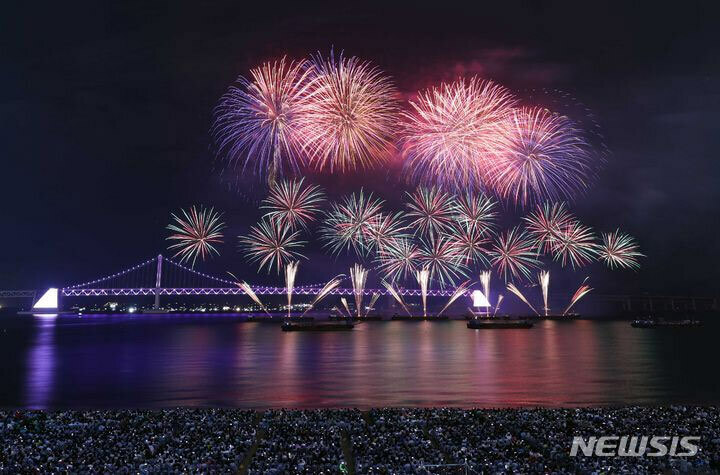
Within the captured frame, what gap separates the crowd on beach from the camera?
17.3 m

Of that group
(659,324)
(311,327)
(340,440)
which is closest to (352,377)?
(340,440)

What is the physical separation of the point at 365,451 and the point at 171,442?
5.95m

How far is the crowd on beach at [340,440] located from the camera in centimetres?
1728

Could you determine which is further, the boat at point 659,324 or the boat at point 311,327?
the boat at point 659,324

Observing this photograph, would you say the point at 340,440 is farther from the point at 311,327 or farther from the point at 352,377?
the point at 311,327

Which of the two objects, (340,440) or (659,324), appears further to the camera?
(659,324)

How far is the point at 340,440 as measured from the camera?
20234mm

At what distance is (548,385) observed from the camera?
43438mm

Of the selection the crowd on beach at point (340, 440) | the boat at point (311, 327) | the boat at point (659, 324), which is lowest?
the boat at point (659, 324)

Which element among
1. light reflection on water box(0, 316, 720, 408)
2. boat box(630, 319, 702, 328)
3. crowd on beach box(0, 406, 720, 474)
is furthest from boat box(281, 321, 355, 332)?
crowd on beach box(0, 406, 720, 474)

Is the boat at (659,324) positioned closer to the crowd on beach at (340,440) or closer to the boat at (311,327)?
the boat at (311,327)

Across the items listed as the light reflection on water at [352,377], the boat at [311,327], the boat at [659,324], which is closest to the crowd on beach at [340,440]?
the light reflection on water at [352,377]

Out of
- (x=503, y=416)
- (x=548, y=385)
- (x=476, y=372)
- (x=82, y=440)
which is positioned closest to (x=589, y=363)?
(x=476, y=372)

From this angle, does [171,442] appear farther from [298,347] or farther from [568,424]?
[298,347]
